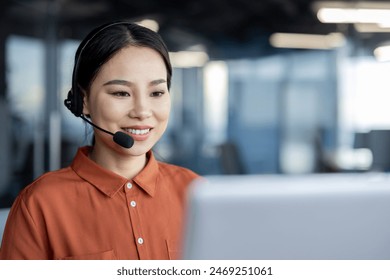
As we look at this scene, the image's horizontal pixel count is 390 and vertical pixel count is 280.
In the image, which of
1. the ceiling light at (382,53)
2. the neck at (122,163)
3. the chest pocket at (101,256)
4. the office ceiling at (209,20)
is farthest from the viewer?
the ceiling light at (382,53)

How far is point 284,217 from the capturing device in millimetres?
575

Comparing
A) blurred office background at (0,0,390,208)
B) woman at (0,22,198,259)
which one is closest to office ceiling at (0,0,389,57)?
blurred office background at (0,0,390,208)

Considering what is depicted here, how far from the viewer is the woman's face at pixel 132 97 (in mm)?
1034

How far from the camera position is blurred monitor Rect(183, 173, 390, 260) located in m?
0.56

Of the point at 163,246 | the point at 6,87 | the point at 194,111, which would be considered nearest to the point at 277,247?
the point at 163,246

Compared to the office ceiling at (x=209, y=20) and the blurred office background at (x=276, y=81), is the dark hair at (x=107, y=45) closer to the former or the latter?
the office ceiling at (x=209, y=20)

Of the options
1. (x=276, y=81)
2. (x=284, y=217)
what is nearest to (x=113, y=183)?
(x=284, y=217)

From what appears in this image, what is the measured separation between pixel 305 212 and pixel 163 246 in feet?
1.60

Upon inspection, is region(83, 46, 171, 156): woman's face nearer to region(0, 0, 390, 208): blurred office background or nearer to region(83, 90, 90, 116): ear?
region(83, 90, 90, 116): ear

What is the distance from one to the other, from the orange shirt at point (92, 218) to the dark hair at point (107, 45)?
0.16 m

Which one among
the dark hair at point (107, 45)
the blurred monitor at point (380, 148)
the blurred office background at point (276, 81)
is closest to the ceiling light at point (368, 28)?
the blurred office background at point (276, 81)

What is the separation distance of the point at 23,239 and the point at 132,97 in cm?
28

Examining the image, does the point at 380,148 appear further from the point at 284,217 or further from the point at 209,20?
the point at 284,217

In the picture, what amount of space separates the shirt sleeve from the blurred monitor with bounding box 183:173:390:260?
0.46 m
